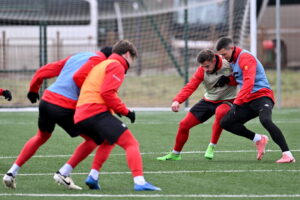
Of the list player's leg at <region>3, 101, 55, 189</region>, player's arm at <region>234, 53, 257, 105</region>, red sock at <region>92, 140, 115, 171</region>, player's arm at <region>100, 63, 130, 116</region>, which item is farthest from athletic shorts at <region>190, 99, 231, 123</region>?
player's arm at <region>100, 63, 130, 116</region>

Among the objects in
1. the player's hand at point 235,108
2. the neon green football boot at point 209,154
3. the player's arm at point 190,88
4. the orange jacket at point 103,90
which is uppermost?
the orange jacket at point 103,90

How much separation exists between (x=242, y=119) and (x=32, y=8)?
562 inches

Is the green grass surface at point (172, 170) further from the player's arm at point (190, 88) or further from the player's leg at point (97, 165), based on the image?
the player's arm at point (190, 88)

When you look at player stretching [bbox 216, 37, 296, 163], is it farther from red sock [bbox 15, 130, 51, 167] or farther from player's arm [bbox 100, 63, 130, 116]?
red sock [bbox 15, 130, 51, 167]

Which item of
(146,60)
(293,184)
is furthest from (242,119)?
(146,60)

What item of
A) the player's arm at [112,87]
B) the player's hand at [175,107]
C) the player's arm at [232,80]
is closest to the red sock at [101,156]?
the player's arm at [112,87]

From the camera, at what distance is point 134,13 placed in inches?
885

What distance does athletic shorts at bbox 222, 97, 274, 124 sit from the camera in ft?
30.7

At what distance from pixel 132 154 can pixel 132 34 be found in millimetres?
15534

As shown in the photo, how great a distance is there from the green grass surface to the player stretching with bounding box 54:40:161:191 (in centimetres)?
25

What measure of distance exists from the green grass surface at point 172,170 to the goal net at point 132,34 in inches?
256

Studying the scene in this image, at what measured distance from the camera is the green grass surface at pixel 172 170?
704 centimetres

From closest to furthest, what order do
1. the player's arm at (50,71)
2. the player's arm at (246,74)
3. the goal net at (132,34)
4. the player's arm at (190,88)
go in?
the player's arm at (50,71), the player's arm at (246,74), the player's arm at (190,88), the goal net at (132,34)

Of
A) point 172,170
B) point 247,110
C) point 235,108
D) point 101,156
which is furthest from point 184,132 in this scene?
point 101,156
